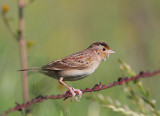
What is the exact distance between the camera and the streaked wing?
5420 millimetres

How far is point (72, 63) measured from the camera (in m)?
5.59

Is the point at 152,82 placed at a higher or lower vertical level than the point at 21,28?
lower

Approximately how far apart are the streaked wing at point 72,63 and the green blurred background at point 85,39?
0.46 metres

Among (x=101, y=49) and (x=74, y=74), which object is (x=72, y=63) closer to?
(x=74, y=74)

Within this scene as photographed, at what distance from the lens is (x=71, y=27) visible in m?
12.4

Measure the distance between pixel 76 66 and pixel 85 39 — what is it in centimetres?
647

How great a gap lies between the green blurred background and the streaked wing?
46 cm

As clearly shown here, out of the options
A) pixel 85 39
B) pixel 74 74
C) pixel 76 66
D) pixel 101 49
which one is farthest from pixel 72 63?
pixel 85 39

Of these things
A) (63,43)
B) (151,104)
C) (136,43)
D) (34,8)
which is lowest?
(151,104)

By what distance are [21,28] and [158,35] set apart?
5.15 m

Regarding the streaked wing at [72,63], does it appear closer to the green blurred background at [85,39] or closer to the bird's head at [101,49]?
the bird's head at [101,49]

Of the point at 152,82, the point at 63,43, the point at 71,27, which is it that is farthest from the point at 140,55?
the point at 71,27

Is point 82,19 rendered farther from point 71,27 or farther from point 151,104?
point 151,104

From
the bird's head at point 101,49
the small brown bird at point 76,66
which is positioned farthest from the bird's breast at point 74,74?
the bird's head at point 101,49
